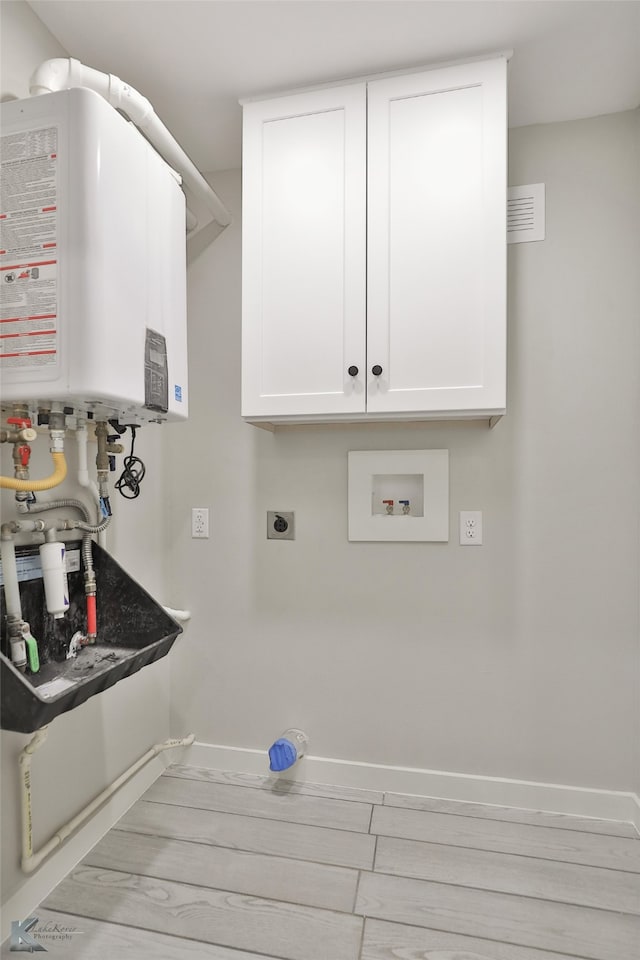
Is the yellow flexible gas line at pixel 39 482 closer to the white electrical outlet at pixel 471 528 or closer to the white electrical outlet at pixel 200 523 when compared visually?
the white electrical outlet at pixel 200 523

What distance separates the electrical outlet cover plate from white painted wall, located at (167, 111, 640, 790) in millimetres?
27

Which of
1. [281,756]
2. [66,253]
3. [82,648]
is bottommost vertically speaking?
[281,756]

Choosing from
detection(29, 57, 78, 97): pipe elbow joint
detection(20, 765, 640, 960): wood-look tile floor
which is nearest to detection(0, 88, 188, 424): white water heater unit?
detection(29, 57, 78, 97): pipe elbow joint

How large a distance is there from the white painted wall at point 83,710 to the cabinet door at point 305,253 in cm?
60

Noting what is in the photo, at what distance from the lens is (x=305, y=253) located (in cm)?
164

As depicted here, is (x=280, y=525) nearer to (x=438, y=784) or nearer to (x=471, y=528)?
(x=471, y=528)

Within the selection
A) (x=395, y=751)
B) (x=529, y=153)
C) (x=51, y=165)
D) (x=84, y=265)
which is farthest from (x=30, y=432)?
(x=529, y=153)

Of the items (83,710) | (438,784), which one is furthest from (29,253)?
(438,784)

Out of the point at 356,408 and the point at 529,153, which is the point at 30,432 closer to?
the point at 356,408

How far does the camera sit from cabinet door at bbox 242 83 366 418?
5.27 feet

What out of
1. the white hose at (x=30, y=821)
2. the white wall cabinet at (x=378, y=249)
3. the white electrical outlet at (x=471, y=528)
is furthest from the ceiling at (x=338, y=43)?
the white hose at (x=30, y=821)

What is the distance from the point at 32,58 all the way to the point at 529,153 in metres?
1.59

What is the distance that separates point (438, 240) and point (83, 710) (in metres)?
1.82

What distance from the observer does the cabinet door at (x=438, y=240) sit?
4.97 ft
